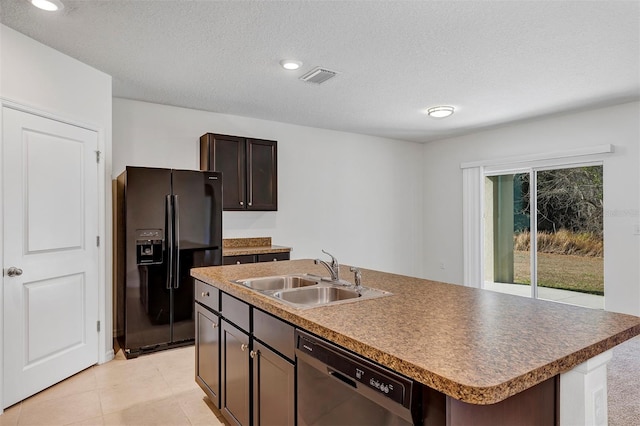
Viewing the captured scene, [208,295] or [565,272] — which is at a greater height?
[208,295]

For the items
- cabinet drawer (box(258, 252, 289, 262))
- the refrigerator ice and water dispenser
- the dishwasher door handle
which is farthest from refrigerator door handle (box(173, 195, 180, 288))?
the dishwasher door handle

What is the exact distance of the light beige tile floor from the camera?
2393 mm

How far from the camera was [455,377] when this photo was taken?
919 millimetres

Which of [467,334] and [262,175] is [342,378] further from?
[262,175]

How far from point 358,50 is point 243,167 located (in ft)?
6.85

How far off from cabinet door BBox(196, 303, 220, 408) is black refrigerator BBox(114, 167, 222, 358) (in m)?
1.09

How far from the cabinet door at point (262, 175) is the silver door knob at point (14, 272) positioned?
89.6 inches

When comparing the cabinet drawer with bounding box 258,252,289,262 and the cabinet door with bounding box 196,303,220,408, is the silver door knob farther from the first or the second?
the cabinet drawer with bounding box 258,252,289,262

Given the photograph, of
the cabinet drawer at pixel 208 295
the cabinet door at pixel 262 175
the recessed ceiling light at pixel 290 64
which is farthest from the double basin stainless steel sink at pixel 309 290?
the cabinet door at pixel 262 175

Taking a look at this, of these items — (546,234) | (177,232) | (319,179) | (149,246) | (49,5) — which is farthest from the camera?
(319,179)

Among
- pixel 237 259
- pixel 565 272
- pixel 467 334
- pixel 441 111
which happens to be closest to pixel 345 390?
pixel 467 334

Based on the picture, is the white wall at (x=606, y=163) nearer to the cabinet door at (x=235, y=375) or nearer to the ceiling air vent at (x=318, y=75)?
the ceiling air vent at (x=318, y=75)

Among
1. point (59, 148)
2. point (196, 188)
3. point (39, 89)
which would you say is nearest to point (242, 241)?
point (196, 188)

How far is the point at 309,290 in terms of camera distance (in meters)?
2.11
